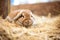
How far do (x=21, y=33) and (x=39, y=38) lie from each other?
0.17 meters

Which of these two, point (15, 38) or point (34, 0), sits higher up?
point (34, 0)

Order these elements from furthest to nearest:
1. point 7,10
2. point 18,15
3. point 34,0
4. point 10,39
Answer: point 34,0 < point 7,10 < point 18,15 < point 10,39

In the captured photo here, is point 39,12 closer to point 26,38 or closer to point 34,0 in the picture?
point 34,0

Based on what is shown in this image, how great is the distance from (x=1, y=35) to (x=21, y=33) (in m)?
Answer: 0.20

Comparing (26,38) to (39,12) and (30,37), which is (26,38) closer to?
(30,37)

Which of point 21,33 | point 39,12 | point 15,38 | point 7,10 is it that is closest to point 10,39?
→ point 15,38

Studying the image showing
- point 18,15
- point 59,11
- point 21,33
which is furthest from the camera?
point 59,11

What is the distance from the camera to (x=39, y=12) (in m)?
2.68

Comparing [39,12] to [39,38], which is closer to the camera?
[39,38]

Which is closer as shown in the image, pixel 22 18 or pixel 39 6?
pixel 22 18

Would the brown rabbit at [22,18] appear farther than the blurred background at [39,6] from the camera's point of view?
No

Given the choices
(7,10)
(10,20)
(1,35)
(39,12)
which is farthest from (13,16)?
(39,12)

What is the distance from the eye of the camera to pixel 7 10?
2094 mm

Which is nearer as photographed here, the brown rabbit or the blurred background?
the brown rabbit
